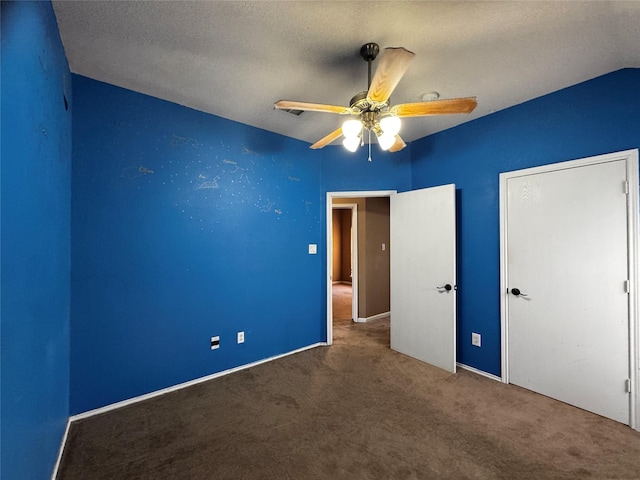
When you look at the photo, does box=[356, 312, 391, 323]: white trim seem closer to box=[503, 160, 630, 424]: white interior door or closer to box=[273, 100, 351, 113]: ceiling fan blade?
box=[503, 160, 630, 424]: white interior door

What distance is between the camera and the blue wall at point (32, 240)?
1046 millimetres

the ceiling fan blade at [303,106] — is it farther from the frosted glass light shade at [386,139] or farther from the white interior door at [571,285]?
the white interior door at [571,285]

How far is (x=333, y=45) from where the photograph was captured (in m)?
1.81

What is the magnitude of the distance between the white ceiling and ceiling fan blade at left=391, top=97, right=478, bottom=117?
0.40m

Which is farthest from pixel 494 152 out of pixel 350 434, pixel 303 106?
pixel 350 434

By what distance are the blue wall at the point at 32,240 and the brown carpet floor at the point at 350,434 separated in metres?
0.44

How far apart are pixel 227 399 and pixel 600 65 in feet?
12.4

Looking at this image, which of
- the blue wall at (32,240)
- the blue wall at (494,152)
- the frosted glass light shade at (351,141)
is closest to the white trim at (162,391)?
the blue wall at (32,240)

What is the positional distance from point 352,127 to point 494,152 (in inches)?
70.6

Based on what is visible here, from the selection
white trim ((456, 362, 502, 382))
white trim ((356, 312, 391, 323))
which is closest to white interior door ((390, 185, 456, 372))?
white trim ((456, 362, 502, 382))

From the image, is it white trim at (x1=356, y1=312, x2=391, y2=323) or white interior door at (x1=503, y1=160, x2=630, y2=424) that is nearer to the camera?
white interior door at (x1=503, y1=160, x2=630, y2=424)

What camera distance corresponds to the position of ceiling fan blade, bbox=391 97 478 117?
5.57 feet

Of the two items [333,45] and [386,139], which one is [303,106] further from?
[386,139]

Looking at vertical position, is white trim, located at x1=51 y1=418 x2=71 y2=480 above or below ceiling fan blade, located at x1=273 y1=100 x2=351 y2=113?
below
